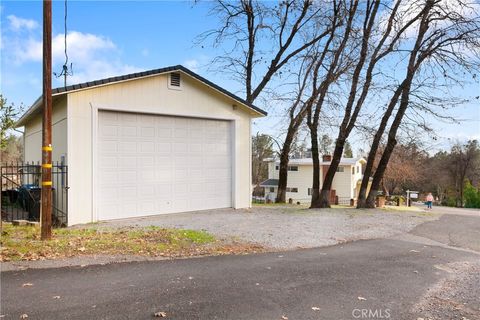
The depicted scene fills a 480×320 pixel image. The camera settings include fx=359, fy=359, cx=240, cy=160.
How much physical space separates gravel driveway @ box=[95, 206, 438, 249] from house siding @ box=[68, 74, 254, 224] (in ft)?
2.96

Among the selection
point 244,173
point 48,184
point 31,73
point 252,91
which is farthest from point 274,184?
point 48,184

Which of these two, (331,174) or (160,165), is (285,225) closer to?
(160,165)

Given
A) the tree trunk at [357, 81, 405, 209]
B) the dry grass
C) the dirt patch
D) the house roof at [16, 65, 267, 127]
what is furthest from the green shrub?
the dry grass

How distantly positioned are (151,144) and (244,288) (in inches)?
290

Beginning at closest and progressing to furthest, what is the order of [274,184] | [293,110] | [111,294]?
[111,294] < [293,110] < [274,184]

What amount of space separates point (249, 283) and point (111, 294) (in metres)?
1.80

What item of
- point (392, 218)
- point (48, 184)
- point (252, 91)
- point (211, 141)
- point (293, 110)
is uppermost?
point (252, 91)

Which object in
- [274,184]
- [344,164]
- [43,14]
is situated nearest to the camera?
[43,14]

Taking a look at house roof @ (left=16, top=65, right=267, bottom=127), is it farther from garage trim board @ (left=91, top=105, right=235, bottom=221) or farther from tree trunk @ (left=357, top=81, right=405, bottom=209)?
tree trunk @ (left=357, top=81, right=405, bottom=209)

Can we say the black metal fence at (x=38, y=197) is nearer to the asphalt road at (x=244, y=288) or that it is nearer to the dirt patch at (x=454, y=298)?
the asphalt road at (x=244, y=288)

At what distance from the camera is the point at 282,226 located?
9.97 metres

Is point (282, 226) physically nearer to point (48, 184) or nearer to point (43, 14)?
point (48, 184)

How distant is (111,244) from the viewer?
22.8ft

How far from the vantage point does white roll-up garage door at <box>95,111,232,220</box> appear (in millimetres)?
10375
